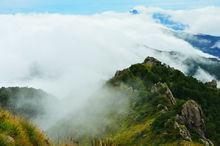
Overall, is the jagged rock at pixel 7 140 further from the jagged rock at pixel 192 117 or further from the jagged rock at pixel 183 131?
the jagged rock at pixel 192 117

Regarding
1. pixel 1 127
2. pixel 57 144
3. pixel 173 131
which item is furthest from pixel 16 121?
pixel 173 131

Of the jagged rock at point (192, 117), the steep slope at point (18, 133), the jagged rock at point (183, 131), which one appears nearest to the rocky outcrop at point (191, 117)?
the jagged rock at point (192, 117)

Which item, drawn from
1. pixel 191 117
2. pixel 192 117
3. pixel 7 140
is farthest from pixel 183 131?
pixel 7 140

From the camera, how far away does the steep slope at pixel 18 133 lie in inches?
690

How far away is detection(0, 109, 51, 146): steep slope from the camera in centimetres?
1753

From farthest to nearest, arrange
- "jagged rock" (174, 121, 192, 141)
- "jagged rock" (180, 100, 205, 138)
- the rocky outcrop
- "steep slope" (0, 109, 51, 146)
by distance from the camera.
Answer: "jagged rock" (180, 100, 205, 138) < the rocky outcrop < "jagged rock" (174, 121, 192, 141) < "steep slope" (0, 109, 51, 146)

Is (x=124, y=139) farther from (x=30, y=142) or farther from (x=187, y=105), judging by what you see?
(x=30, y=142)

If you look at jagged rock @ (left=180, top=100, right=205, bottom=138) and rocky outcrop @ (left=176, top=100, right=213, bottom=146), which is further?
jagged rock @ (left=180, top=100, right=205, bottom=138)

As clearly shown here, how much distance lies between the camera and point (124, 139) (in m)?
193

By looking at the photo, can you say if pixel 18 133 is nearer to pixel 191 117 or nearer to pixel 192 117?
pixel 191 117

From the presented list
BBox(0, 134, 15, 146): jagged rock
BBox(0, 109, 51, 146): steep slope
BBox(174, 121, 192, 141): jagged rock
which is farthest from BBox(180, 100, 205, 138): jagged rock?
BBox(0, 134, 15, 146): jagged rock

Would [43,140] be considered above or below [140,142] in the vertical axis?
above

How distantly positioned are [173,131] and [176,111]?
16757mm

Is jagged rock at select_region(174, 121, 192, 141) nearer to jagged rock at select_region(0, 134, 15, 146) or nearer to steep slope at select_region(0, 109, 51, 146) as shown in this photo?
steep slope at select_region(0, 109, 51, 146)
